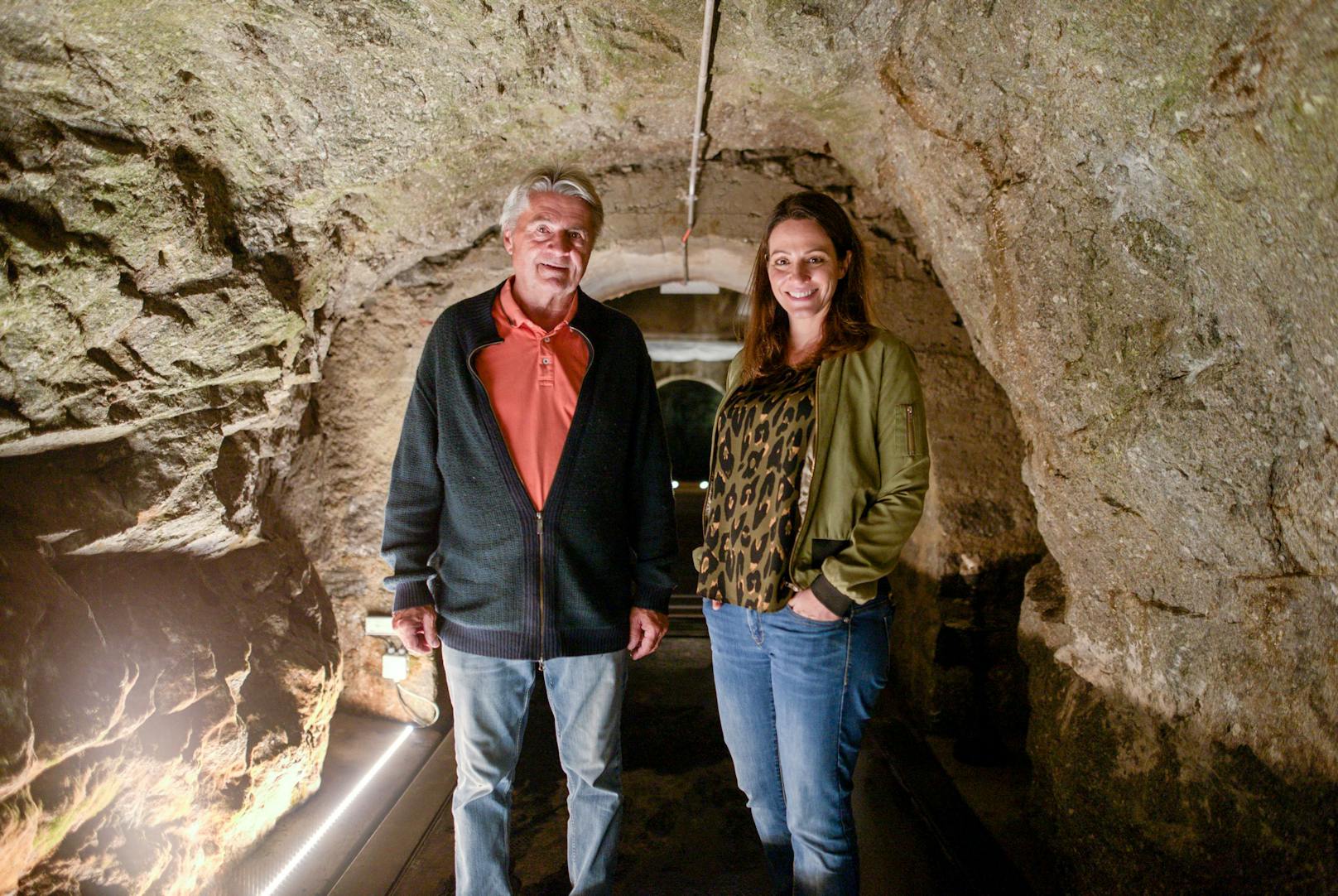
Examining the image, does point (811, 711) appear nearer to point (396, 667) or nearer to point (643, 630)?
point (643, 630)

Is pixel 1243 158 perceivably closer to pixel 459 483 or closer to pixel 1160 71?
pixel 1160 71

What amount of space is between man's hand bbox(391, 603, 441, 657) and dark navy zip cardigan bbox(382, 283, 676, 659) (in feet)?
0.07

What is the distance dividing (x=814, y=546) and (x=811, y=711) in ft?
1.18

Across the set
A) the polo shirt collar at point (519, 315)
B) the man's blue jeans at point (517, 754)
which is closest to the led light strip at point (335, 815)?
the man's blue jeans at point (517, 754)

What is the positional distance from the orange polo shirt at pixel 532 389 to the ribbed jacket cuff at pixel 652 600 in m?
0.38

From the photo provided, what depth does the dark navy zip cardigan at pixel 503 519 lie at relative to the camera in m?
1.77

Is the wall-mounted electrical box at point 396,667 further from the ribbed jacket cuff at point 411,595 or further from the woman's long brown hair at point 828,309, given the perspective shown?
the woman's long brown hair at point 828,309

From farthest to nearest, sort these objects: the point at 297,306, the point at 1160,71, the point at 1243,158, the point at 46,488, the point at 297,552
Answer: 1. the point at 297,552
2. the point at 297,306
3. the point at 46,488
4. the point at 1160,71
5. the point at 1243,158

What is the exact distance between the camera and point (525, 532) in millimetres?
1770

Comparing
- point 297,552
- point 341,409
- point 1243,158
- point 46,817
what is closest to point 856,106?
point 1243,158

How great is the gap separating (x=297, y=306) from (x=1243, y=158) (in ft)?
8.81

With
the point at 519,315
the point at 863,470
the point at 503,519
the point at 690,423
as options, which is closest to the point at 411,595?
the point at 503,519

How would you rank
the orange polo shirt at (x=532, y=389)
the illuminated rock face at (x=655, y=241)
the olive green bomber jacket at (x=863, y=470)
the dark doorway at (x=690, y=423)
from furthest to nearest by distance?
the dark doorway at (x=690, y=423) → the orange polo shirt at (x=532, y=389) → the olive green bomber jacket at (x=863, y=470) → the illuminated rock face at (x=655, y=241)

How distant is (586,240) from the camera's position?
6.21ft
